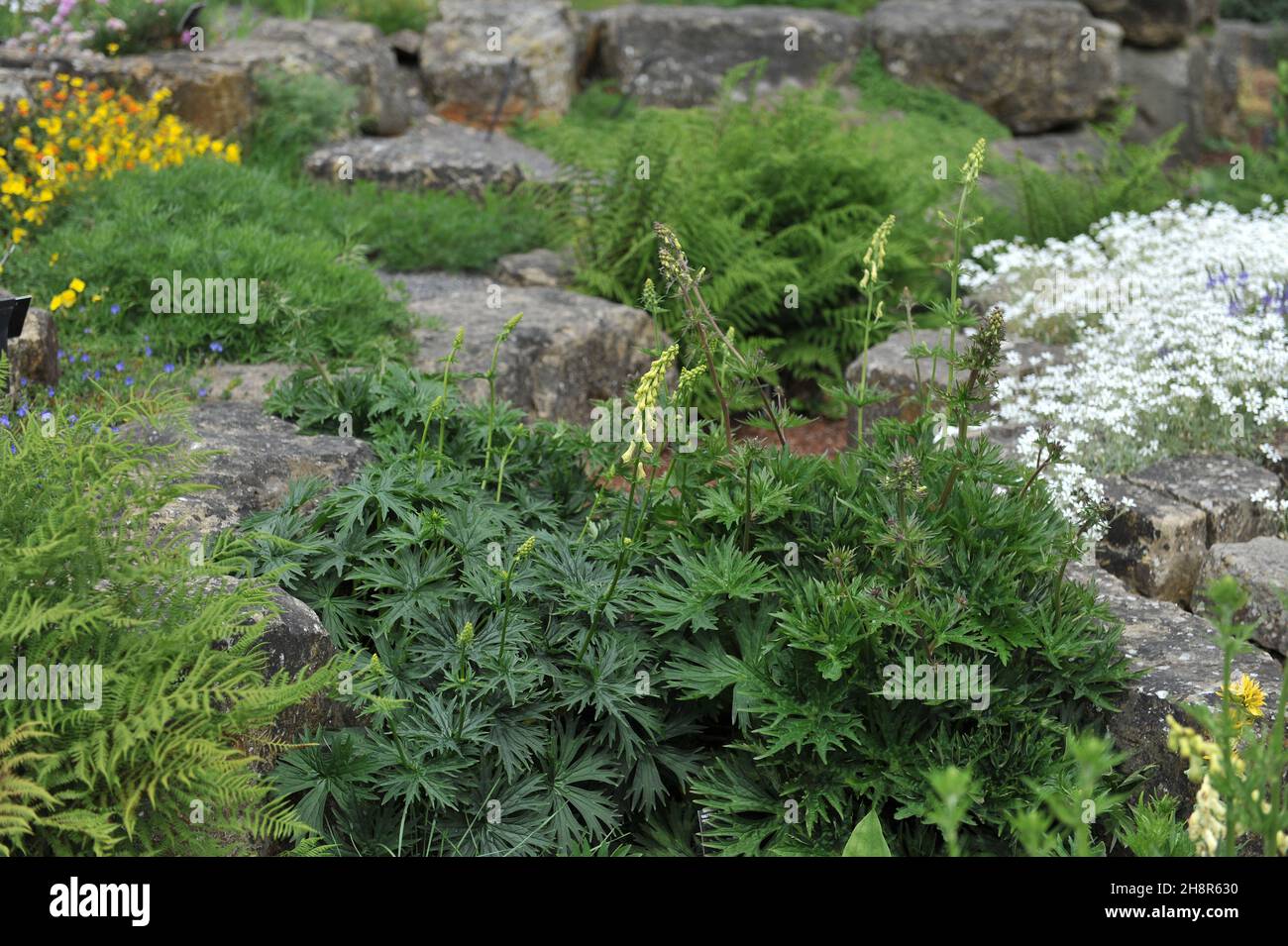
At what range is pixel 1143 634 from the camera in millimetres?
3908

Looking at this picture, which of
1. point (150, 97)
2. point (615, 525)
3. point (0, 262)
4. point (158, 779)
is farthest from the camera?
point (150, 97)

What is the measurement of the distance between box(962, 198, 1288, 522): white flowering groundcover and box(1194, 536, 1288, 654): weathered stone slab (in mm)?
491

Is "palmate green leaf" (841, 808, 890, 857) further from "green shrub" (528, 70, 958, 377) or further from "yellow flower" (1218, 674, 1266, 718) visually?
"green shrub" (528, 70, 958, 377)

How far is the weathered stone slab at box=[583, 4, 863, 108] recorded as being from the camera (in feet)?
36.6

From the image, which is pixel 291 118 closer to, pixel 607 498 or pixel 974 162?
pixel 607 498

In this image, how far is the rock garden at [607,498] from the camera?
2.89 metres

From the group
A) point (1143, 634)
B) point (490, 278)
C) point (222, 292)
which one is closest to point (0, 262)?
point (222, 292)

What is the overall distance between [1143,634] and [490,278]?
4469 mm

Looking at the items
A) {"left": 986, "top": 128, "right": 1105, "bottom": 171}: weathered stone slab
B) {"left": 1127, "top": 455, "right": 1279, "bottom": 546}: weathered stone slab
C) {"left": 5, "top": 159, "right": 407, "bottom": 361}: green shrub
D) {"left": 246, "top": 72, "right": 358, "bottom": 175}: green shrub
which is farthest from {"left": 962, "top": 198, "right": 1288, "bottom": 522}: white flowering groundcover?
{"left": 246, "top": 72, "right": 358, "bottom": 175}: green shrub

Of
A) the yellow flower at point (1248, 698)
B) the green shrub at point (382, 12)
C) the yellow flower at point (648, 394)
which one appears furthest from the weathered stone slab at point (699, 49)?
the yellow flower at point (1248, 698)

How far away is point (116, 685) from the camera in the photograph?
2701 mm

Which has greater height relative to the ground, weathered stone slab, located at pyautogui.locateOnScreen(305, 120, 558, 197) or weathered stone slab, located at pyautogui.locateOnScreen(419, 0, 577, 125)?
weathered stone slab, located at pyautogui.locateOnScreen(419, 0, 577, 125)

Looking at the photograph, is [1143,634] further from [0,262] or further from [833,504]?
[0,262]
